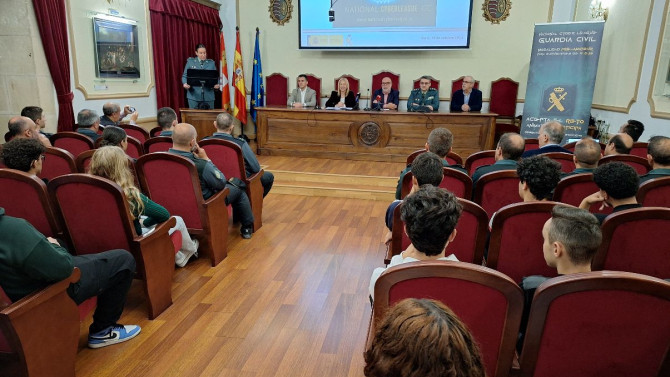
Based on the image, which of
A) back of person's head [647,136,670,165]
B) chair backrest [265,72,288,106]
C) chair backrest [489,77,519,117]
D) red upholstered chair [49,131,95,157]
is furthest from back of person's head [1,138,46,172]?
chair backrest [489,77,519,117]

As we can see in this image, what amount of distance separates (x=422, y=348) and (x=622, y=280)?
80cm

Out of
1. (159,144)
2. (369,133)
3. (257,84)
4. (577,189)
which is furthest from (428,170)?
(257,84)

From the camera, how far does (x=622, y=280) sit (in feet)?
3.58

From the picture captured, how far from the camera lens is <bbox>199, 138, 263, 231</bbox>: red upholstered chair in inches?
139

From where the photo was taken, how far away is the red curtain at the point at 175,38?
22.5ft

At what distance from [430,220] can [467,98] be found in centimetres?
621

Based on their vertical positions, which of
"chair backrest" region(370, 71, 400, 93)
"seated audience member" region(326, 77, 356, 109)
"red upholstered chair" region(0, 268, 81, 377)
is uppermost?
"chair backrest" region(370, 71, 400, 93)

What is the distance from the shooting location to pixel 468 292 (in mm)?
1216

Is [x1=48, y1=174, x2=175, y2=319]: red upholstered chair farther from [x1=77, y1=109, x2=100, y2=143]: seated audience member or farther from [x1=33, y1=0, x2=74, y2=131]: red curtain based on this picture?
[x1=33, y1=0, x2=74, y2=131]: red curtain

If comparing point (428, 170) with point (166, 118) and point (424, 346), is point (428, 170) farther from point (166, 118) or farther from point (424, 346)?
point (166, 118)

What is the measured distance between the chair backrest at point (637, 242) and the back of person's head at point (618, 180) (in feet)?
0.83

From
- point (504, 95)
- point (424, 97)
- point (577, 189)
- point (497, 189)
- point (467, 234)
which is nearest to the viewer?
point (467, 234)

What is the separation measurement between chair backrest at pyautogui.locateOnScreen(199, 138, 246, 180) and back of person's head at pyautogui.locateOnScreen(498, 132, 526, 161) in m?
2.06

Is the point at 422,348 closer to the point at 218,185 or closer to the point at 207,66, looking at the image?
the point at 218,185
